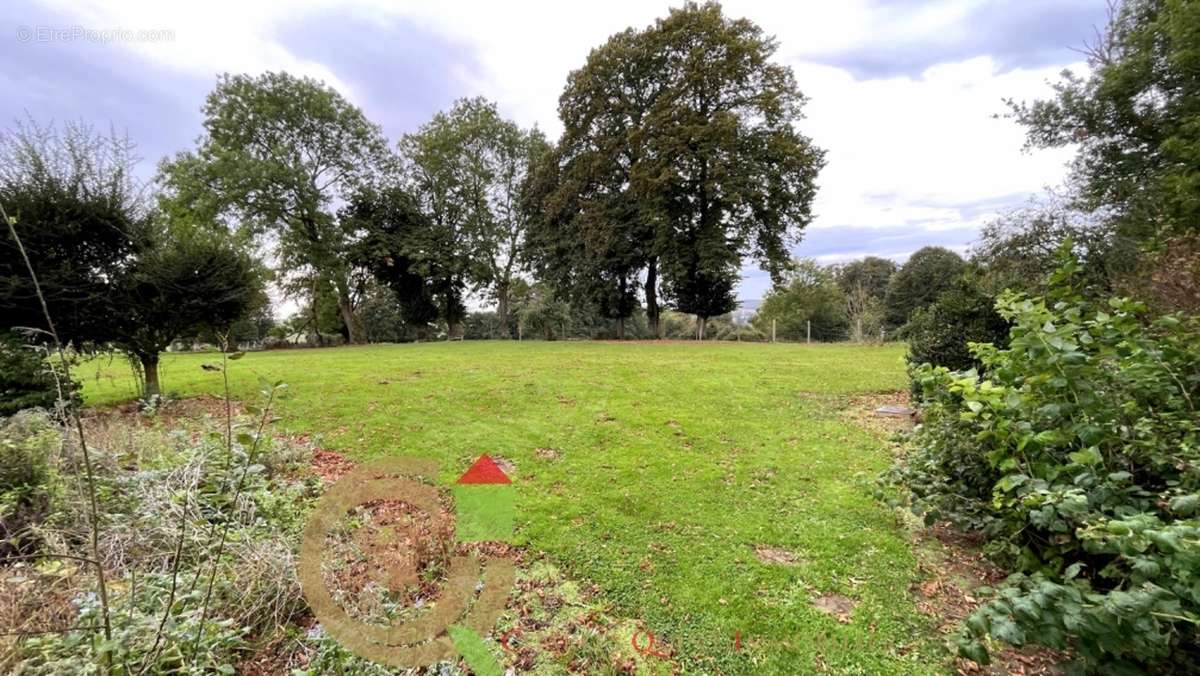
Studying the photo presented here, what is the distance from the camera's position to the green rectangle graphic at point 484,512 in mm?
3121

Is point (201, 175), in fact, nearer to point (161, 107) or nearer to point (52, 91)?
point (161, 107)

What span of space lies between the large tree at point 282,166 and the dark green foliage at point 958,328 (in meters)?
22.0

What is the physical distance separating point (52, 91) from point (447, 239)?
18272mm

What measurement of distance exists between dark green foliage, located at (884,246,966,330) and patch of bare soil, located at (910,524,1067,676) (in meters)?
27.4

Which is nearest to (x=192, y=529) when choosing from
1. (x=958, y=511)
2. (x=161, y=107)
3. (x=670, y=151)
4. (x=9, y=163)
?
(x=958, y=511)

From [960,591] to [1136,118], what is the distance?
15773 millimetres

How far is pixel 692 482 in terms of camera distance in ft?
12.9

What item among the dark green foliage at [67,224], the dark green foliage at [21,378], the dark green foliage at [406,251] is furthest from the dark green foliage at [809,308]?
the dark green foliage at [21,378]

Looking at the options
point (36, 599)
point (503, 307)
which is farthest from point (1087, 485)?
point (503, 307)

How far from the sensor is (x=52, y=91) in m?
4.30

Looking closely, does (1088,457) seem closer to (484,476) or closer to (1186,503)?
(1186,503)

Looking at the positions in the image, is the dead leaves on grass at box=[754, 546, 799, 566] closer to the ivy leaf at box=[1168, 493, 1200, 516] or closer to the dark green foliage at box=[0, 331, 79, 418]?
the ivy leaf at box=[1168, 493, 1200, 516]

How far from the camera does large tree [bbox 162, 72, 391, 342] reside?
17578 millimetres

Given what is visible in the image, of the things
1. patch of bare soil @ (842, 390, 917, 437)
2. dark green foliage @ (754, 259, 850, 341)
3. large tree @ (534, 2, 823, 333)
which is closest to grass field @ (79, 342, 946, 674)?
patch of bare soil @ (842, 390, 917, 437)
